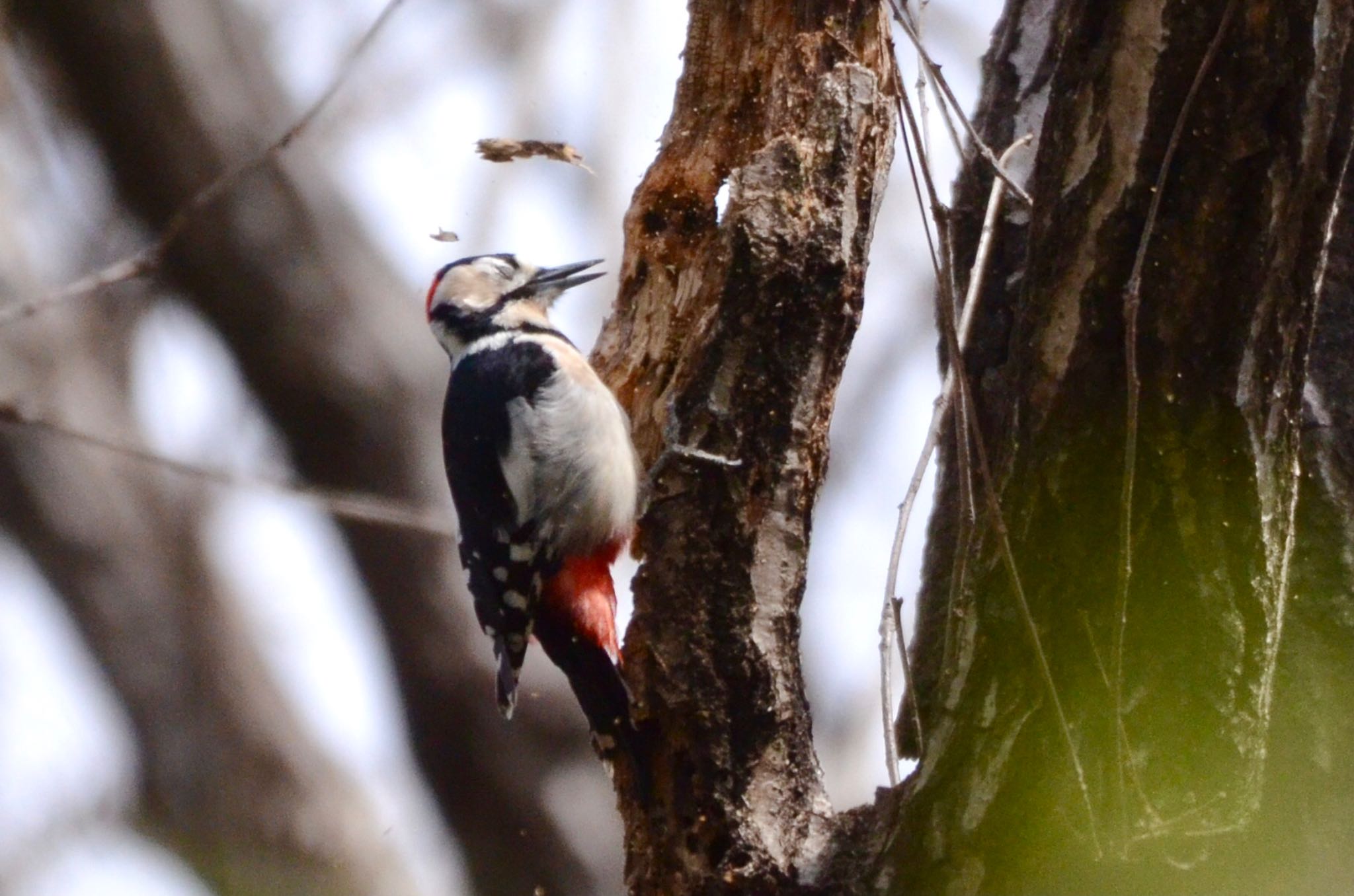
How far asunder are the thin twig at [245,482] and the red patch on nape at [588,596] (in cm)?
35

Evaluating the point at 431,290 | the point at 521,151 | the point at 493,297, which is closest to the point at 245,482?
the point at 521,151

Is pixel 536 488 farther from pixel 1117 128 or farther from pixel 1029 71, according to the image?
pixel 1117 128

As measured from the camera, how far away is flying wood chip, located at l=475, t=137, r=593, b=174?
3.88 meters

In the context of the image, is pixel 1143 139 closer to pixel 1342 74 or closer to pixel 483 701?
pixel 1342 74

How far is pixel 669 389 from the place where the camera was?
10.6ft

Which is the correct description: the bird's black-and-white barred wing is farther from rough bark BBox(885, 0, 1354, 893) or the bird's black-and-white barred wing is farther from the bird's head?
rough bark BBox(885, 0, 1354, 893)

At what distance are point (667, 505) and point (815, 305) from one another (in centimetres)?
49

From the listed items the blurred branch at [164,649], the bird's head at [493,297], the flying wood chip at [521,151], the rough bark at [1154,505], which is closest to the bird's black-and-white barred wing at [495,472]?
the bird's head at [493,297]

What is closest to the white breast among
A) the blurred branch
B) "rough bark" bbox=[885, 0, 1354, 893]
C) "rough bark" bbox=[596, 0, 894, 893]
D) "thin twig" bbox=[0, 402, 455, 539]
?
"thin twig" bbox=[0, 402, 455, 539]

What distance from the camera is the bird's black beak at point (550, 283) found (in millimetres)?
4387

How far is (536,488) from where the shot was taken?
3893 millimetres

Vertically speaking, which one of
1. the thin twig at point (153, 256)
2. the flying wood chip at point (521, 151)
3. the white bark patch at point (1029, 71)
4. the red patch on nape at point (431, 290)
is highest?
the red patch on nape at point (431, 290)

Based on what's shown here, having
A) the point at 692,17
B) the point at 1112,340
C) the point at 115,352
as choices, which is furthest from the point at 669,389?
the point at 115,352

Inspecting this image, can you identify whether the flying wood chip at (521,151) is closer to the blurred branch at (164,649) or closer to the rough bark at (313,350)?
the rough bark at (313,350)
